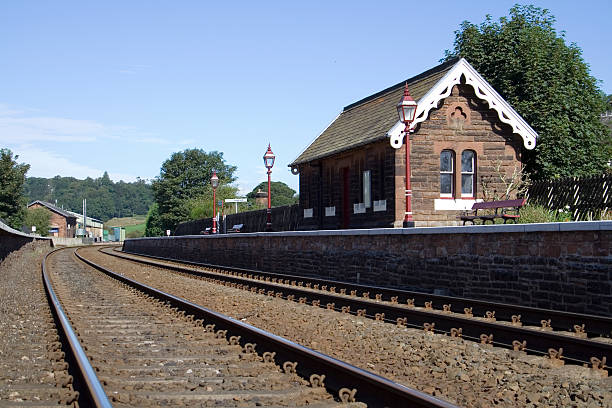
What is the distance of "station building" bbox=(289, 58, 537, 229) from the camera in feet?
72.4

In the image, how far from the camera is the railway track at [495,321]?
23.9 feet

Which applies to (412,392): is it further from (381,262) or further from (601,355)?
(381,262)

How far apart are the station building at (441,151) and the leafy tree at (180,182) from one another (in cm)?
7520

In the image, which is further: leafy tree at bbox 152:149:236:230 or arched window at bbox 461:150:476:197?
leafy tree at bbox 152:149:236:230

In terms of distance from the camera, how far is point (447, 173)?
2270cm

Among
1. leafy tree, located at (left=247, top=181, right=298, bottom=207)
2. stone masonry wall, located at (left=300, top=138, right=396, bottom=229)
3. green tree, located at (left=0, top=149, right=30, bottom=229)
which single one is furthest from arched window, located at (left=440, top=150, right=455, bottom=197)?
leafy tree, located at (left=247, top=181, right=298, bottom=207)

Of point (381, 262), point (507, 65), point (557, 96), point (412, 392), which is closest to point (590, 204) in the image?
point (381, 262)

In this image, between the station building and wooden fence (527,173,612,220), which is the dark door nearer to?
the station building

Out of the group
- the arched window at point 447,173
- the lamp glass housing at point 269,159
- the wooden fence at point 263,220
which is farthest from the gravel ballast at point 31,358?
the wooden fence at point 263,220

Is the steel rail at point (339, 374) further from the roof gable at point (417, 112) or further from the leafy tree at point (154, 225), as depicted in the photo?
the leafy tree at point (154, 225)

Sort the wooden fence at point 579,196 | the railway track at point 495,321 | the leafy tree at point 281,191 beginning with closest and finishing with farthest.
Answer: the railway track at point 495,321
the wooden fence at point 579,196
the leafy tree at point 281,191

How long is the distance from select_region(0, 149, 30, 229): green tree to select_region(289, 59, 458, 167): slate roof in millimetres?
56690

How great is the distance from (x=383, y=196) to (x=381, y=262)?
7.04 meters

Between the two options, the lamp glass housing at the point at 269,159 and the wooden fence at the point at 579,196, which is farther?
the lamp glass housing at the point at 269,159
